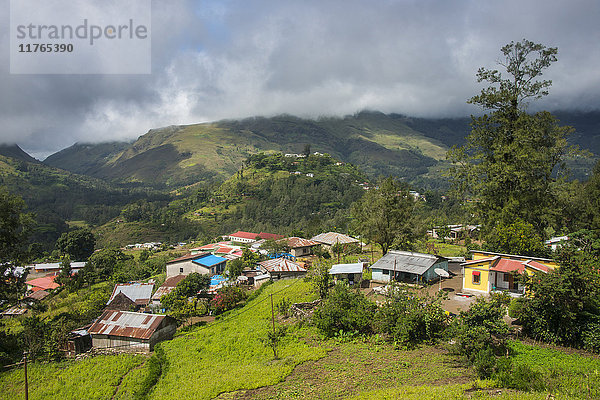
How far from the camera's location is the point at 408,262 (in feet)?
88.4

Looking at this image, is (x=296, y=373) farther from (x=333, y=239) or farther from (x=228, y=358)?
Result: (x=333, y=239)

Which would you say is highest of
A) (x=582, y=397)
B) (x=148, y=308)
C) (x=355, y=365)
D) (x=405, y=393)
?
(x=582, y=397)

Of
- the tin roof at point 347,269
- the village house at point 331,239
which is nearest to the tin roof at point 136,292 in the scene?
the tin roof at point 347,269

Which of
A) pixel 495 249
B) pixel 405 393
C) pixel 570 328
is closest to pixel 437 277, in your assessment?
pixel 495 249

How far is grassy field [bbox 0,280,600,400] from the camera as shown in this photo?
34.4 feet

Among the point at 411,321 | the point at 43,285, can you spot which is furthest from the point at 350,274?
the point at 43,285

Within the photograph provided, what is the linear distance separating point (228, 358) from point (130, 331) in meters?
9.28

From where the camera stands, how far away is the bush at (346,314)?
17214 millimetres

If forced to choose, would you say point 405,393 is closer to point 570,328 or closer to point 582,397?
point 582,397

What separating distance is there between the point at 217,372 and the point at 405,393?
31.2 ft

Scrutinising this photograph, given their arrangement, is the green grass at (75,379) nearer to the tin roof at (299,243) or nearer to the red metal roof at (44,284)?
the tin roof at (299,243)

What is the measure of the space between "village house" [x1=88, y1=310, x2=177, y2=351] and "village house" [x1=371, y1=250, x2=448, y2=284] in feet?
56.7

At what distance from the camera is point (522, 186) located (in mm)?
23078

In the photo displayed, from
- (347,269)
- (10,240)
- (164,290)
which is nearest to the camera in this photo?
(10,240)
